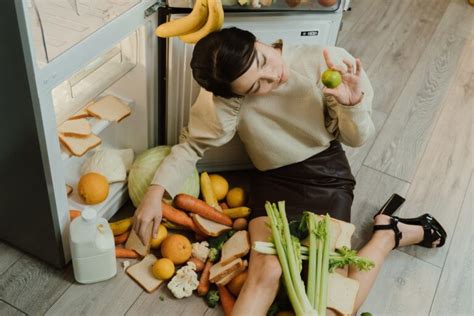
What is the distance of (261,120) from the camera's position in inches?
62.3

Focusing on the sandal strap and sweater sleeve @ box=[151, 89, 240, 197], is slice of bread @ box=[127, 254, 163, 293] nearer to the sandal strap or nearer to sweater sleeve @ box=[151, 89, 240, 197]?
sweater sleeve @ box=[151, 89, 240, 197]

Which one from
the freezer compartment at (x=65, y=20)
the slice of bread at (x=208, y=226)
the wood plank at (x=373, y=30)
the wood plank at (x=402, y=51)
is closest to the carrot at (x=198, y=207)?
the slice of bread at (x=208, y=226)

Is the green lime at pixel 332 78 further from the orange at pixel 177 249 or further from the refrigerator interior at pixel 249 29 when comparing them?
the orange at pixel 177 249

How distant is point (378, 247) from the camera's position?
1.63m

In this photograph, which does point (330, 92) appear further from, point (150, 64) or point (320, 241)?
point (150, 64)

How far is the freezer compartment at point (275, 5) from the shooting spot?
150 cm

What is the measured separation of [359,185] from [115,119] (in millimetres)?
828

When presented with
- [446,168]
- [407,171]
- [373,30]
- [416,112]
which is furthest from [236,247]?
[373,30]

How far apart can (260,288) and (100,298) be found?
16.9 inches

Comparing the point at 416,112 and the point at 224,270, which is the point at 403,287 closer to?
the point at 224,270

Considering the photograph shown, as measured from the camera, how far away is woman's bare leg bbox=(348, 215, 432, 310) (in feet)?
4.98

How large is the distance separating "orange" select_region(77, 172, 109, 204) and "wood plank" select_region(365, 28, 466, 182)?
916 mm

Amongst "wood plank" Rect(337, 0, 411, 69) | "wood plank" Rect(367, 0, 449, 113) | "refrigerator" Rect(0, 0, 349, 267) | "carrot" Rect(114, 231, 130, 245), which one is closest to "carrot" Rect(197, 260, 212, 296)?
"carrot" Rect(114, 231, 130, 245)

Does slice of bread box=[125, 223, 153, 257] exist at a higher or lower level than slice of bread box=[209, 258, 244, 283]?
lower
